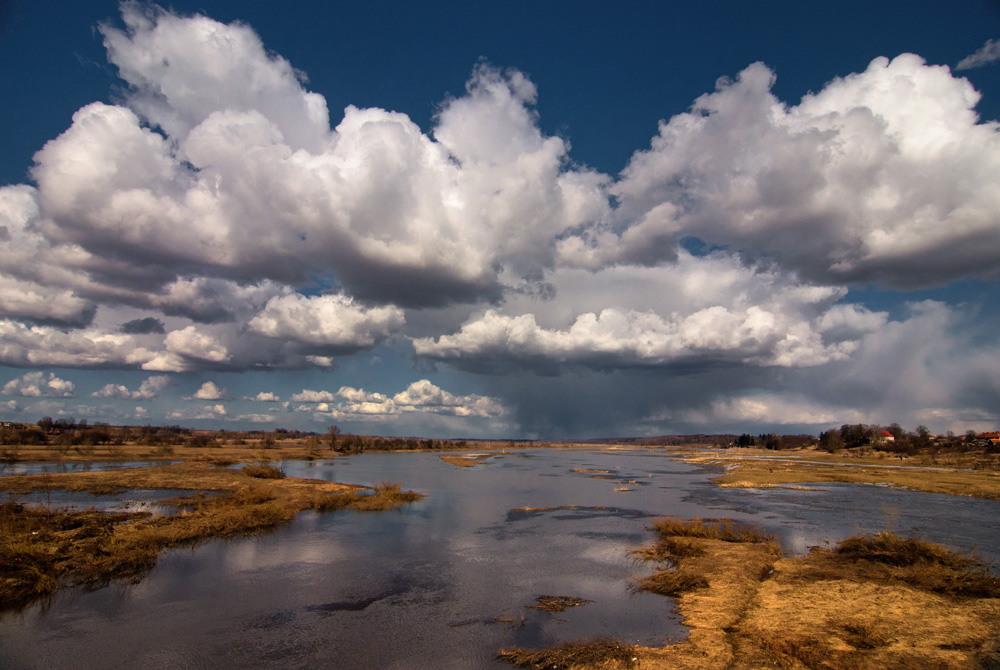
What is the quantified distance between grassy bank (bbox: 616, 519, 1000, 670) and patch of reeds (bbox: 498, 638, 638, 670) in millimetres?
483

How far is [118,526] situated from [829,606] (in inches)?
1216

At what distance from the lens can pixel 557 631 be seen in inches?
558

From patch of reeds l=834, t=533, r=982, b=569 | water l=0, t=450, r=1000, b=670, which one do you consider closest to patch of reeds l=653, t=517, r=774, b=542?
water l=0, t=450, r=1000, b=670

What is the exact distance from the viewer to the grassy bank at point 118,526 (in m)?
17.5

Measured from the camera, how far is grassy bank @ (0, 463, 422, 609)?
17.5m

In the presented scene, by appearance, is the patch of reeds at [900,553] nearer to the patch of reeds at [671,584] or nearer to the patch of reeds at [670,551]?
the patch of reeds at [670,551]

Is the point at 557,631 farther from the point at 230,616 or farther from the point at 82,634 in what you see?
the point at 82,634

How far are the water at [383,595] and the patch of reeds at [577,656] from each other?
2.34 ft

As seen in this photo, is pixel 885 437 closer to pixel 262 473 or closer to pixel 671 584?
pixel 262 473

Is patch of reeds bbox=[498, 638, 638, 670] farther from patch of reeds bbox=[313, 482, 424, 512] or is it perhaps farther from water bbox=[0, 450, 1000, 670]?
patch of reeds bbox=[313, 482, 424, 512]

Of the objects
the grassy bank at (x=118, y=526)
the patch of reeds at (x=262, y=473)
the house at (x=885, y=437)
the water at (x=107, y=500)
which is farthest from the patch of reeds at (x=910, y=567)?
the house at (x=885, y=437)

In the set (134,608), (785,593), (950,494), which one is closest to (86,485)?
(134,608)

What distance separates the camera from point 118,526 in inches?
990

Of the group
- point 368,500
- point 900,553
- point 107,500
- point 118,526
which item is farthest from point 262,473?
point 900,553
